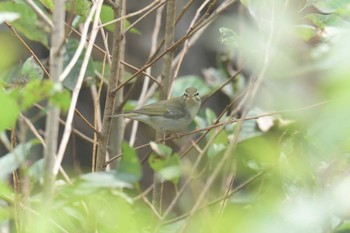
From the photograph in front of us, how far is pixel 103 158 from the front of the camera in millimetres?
1553

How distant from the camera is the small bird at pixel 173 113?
8.46 feet

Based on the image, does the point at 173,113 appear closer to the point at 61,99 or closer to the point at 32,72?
the point at 32,72

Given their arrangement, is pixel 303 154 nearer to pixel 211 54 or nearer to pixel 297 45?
pixel 297 45

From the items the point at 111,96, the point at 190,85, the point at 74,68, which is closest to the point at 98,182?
the point at 111,96

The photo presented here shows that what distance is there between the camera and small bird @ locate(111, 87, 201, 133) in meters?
2.58

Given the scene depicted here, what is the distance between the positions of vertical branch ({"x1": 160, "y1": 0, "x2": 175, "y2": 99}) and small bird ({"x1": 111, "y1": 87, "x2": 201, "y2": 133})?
0.51 m

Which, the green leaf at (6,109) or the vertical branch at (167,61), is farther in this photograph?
the vertical branch at (167,61)

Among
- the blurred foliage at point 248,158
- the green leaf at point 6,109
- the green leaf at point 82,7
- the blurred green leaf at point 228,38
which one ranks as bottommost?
the blurred foliage at point 248,158

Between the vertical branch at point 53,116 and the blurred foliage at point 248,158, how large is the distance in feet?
0.08

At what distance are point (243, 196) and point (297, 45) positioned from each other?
0.62 metres

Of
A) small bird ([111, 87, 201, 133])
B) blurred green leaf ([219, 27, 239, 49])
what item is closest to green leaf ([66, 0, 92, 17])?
blurred green leaf ([219, 27, 239, 49])

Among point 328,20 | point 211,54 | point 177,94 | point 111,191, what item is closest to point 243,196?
point 328,20

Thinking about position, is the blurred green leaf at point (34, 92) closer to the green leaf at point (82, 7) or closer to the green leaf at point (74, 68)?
the green leaf at point (82, 7)

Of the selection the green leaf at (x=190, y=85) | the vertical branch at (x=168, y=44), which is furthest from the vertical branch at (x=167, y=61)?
the green leaf at (x=190, y=85)
